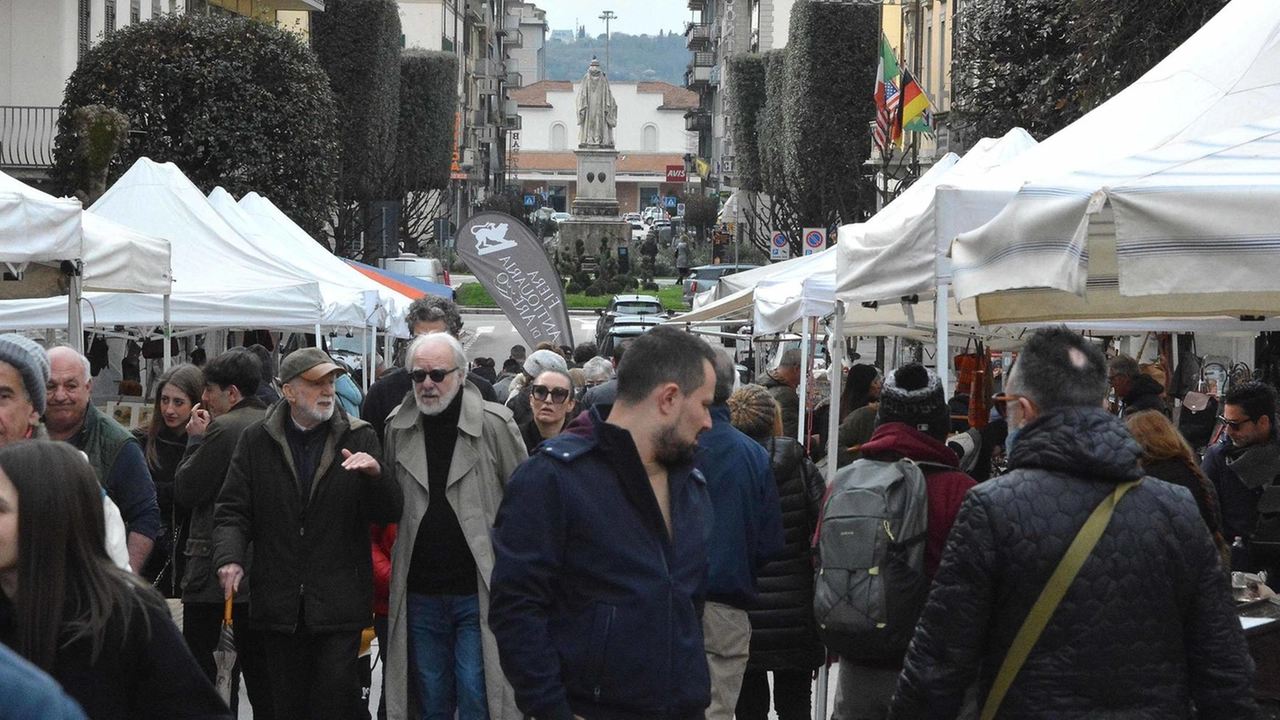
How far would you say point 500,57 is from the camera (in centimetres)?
12444

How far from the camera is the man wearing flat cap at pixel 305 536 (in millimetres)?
6168

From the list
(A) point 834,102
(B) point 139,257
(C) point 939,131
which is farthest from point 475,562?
(A) point 834,102

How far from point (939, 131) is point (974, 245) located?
115ft

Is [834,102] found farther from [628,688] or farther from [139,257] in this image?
[628,688]

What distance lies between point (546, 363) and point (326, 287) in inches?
384

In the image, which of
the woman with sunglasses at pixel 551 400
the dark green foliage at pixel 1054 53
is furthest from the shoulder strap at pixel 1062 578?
the dark green foliage at pixel 1054 53

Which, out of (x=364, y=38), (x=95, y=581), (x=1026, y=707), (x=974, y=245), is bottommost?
(x=1026, y=707)

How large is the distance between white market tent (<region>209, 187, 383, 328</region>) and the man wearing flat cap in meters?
9.50

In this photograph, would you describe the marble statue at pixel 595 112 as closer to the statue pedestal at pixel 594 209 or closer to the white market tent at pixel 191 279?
the statue pedestal at pixel 594 209

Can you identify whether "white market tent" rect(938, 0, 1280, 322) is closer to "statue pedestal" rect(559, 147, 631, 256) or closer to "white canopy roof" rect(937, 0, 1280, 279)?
"white canopy roof" rect(937, 0, 1280, 279)

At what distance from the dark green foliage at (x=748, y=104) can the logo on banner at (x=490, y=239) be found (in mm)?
47074

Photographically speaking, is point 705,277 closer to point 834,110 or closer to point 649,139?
point 834,110

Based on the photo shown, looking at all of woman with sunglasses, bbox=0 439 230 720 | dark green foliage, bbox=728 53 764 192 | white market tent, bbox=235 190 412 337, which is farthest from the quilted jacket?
dark green foliage, bbox=728 53 764 192

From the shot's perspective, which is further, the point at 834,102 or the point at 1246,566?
the point at 834,102
